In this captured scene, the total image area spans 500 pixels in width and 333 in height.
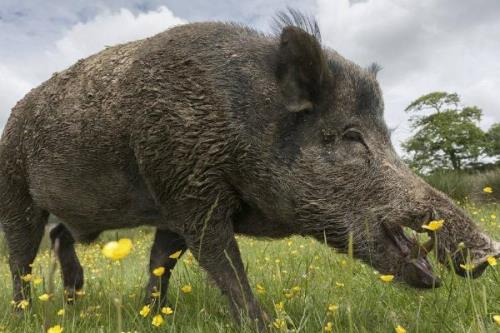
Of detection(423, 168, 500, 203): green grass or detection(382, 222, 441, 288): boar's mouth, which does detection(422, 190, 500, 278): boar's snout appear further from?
detection(423, 168, 500, 203): green grass

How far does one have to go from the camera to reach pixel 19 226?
15.4 feet

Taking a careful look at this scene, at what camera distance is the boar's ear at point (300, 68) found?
3.11 meters

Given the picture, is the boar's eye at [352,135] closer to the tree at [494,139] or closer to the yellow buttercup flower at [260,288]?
the yellow buttercup flower at [260,288]

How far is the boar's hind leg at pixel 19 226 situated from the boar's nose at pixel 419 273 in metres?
3.36

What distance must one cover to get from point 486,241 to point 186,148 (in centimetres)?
180

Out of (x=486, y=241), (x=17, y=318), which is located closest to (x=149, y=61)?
(x=17, y=318)

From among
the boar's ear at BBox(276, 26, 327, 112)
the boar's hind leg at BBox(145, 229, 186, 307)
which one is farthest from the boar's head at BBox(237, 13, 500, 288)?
the boar's hind leg at BBox(145, 229, 186, 307)

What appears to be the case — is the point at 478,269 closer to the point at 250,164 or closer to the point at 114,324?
the point at 250,164

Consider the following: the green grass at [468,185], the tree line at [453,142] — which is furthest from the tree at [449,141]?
the green grass at [468,185]

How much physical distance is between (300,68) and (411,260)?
1.30 metres

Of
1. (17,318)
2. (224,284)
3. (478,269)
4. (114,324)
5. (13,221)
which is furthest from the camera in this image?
(13,221)

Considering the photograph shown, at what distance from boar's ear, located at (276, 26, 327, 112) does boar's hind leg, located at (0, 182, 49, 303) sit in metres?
2.75

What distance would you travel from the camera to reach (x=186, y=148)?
3.24 metres

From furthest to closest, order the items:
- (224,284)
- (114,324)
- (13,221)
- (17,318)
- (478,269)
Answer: (13,221) < (17,318) < (114,324) < (224,284) < (478,269)
